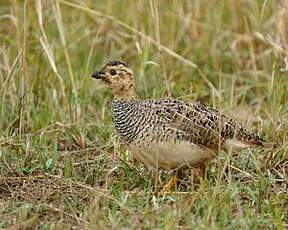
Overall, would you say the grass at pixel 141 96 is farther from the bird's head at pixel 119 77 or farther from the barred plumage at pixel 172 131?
the bird's head at pixel 119 77

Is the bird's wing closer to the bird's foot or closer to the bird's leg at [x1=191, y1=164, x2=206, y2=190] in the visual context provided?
the bird's leg at [x1=191, y1=164, x2=206, y2=190]

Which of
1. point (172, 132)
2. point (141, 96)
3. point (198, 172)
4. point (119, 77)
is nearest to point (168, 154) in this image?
point (172, 132)

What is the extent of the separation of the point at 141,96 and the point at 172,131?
1933mm

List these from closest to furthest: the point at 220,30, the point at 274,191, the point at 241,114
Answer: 1. the point at 274,191
2. the point at 241,114
3. the point at 220,30

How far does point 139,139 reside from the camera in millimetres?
5492

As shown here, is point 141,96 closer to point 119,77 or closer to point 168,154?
point 119,77

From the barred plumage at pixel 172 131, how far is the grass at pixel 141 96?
0.17 m

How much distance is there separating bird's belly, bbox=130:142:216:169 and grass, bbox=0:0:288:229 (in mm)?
146

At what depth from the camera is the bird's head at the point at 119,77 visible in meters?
5.87

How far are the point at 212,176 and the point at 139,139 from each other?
62cm

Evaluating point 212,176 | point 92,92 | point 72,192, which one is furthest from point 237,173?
point 92,92

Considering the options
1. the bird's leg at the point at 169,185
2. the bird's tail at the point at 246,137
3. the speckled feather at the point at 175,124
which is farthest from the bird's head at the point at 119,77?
the bird's tail at the point at 246,137

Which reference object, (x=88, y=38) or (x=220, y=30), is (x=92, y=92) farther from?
(x=220, y=30)

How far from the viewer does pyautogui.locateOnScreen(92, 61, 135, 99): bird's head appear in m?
5.87
